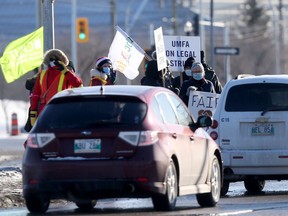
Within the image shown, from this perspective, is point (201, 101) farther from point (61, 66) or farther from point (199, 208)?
point (199, 208)

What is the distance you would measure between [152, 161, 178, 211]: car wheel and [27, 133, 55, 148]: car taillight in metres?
1.33

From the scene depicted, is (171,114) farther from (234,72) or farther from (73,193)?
(234,72)

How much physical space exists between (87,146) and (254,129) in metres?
4.83

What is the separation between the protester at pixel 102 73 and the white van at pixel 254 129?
1860 millimetres

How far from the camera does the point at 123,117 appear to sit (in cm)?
1377

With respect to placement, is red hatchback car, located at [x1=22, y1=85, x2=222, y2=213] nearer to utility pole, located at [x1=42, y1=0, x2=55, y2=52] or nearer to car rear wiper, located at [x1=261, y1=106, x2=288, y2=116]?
car rear wiper, located at [x1=261, y1=106, x2=288, y2=116]

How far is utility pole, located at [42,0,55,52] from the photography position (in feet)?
68.7

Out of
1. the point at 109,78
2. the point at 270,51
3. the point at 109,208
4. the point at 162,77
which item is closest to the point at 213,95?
the point at 162,77

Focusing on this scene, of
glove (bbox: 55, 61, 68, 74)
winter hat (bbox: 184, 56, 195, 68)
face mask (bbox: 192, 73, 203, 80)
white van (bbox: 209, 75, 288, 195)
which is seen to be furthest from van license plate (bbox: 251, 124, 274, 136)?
winter hat (bbox: 184, 56, 195, 68)

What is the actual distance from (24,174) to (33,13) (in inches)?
3812

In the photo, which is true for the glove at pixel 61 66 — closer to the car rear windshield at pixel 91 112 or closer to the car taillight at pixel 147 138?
the car rear windshield at pixel 91 112

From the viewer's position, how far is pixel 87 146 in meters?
13.6

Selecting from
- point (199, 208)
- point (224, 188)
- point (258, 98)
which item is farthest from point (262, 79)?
point (199, 208)

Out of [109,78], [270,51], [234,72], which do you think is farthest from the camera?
[270,51]
